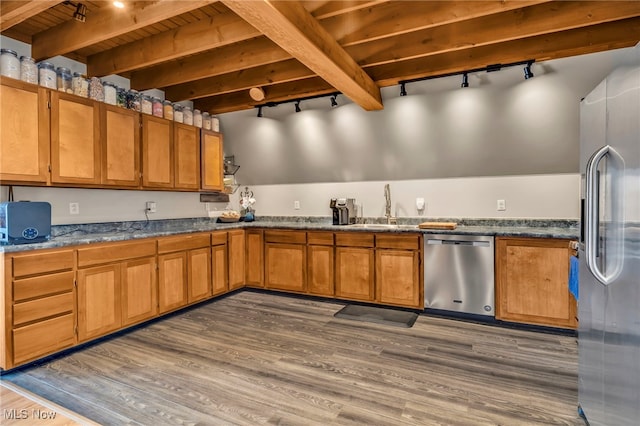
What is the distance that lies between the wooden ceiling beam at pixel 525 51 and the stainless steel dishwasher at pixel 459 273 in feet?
5.37

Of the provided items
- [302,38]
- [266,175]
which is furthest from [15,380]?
[266,175]

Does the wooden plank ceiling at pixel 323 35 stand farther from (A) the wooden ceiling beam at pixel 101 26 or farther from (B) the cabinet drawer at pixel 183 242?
(B) the cabinet drawer at pixel 183 242

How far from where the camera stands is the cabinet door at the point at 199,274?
357 cm

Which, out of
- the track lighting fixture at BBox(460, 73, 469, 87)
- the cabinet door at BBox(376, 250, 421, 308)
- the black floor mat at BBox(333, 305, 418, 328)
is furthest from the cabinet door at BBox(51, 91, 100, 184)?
the track lighting fixture at BBox(460, 73, 469, 87)

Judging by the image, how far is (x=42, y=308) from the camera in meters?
2.38

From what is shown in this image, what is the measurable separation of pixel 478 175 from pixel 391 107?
46.9 inches

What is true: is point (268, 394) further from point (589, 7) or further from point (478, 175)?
point (589, 7)

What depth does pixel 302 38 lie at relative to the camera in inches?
91.0

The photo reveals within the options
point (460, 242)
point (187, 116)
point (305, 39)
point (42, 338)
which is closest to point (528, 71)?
point (460, 242)

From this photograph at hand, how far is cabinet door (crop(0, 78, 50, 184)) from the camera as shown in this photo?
7.96 feet

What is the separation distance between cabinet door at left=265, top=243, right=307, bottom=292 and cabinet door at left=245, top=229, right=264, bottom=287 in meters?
0.08

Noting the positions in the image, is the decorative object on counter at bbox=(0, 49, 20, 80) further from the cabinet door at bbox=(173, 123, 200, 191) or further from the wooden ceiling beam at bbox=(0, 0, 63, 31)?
the cabinet door at bbox=(173, 123, 200, 191)

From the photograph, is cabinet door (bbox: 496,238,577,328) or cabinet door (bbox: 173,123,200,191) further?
cabinet door (bbox: 173,123,200,191)

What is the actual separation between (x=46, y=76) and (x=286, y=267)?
286 centimetres
